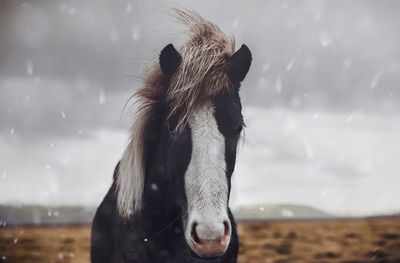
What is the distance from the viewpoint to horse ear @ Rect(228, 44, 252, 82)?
7.03 ft

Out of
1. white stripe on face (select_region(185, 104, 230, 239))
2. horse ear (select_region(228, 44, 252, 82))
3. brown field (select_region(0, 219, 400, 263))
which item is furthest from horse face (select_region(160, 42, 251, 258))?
brown field (select_region(0, 219, 400, 263))

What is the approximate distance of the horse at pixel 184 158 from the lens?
1.73 metres

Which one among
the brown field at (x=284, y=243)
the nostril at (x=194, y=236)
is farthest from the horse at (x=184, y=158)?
the brown field at (x=284, y=243)

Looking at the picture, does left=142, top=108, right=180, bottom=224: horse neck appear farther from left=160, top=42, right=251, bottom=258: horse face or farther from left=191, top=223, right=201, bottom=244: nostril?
left=191, top=223, right=201, bottom=244: nostril

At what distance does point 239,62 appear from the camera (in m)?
2.15

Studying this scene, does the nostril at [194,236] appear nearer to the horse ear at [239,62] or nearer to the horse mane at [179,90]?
the horse mane at [179,90]

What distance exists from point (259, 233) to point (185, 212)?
5.29 meters

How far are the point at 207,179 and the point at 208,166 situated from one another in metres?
0.06

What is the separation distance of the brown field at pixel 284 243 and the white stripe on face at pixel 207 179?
2158 millimetres

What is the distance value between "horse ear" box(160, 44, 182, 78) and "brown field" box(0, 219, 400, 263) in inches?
85.2

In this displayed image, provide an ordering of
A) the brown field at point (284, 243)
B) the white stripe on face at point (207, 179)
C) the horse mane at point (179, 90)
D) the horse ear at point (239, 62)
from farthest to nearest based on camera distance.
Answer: the brown field at point (284, 243), the horse ear at point (239, 62), the horse mane at point (179, 90), the white stripe on face at point (207, 179)

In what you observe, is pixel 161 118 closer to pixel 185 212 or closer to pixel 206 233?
pixel 185 212

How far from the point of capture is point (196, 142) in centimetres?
180

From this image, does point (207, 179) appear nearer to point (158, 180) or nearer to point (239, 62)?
point (158, 180)
